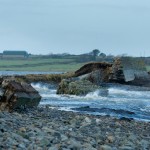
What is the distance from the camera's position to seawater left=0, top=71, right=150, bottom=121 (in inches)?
1101

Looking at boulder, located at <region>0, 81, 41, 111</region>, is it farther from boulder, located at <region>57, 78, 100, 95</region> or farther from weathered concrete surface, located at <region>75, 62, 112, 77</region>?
weathered concrete surface, located at <region>75, 62, 112, 77</region>

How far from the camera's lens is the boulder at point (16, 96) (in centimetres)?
2055

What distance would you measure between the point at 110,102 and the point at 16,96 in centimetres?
1581

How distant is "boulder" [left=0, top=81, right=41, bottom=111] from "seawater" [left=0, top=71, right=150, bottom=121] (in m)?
5.63

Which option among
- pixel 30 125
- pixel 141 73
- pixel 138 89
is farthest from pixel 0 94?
pixel 141 73

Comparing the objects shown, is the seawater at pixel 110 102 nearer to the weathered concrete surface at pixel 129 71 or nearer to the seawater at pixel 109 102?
the seawater at pixel 109 102

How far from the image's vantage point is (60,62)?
129 metres

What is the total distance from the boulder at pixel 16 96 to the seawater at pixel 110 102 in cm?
563

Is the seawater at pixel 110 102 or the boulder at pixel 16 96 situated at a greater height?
the boulder at pixel 16 96

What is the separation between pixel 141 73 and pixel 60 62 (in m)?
76.2

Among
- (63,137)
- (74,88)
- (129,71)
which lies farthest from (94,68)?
(63,137)

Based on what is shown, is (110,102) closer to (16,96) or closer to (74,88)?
(74,88)

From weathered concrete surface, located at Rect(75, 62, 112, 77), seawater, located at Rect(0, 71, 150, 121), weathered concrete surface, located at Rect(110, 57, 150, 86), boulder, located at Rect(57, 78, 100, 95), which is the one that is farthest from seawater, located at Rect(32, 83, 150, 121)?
weathered concrete surface, located at Rect(75, 62, 112, 77)

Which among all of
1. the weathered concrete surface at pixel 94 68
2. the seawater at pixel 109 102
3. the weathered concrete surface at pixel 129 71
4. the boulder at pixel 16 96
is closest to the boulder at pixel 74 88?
the seawater at pixel 109 102
